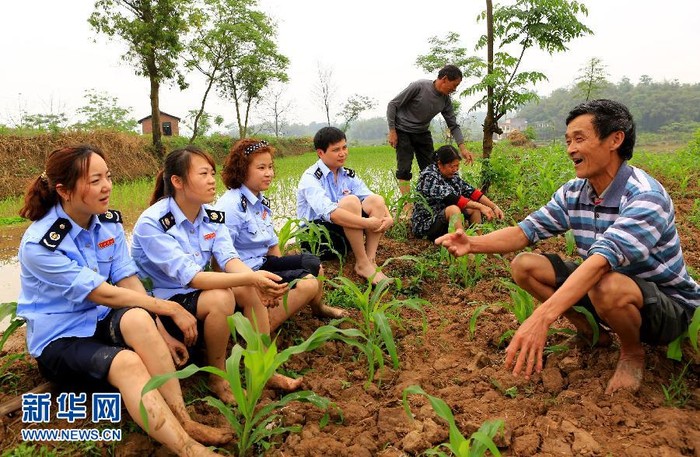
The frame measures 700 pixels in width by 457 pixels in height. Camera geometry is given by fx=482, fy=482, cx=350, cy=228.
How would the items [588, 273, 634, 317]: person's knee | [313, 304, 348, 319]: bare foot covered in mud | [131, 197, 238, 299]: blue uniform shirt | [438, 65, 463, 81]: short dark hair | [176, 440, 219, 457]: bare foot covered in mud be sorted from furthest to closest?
[438, 65, 463, 81]: short dark hair < [313, 304, 348, 319]: bare foot covered in mud < [131, 197, 238, 299]: blue uniform shirt < [588, 273, 634, 317]: person's knee < [176, 440, 219, 457]: bare foot covered in mud

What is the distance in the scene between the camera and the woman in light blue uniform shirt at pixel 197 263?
214 centimetres

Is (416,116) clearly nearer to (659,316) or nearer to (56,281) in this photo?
(659,316)

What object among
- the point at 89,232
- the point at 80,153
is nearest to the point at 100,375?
the point at 89,232

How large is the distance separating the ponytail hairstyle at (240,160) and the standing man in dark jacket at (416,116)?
2802 mm

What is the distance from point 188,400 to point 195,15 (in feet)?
47.1

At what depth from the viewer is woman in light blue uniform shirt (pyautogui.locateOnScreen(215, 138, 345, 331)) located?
2852 millimetres

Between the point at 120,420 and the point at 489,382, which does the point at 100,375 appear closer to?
the point at 120,420

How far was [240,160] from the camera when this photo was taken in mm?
2924

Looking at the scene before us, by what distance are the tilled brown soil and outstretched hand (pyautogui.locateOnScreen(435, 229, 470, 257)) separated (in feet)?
1.75

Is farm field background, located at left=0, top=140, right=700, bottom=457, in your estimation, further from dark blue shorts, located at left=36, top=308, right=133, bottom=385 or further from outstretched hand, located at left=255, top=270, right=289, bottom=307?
outstretched hand, located at left=255, top=270, right=289, bottom=307

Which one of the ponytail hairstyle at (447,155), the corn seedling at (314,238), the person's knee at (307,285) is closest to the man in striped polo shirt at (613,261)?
the person's knee at (307,285)

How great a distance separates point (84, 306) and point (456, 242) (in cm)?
170

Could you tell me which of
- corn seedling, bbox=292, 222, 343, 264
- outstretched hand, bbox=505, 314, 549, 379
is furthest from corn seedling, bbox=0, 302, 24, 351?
outstretched hand, bbox=505, 314, 549, 379

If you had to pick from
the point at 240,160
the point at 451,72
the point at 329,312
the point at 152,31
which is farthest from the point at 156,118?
the point at 329,312
